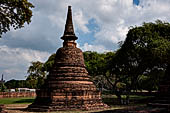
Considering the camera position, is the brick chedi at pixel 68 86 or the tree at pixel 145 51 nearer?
the brick chedi at pixel 68 86

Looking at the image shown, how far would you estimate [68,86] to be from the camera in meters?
20.4

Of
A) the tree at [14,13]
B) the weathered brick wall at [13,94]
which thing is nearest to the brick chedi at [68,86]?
the tree at [14,13]

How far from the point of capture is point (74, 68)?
22000 millimetres

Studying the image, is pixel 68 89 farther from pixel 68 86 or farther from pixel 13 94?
pixel 13 94

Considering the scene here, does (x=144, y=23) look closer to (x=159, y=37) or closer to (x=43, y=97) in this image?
(x=159, y=37)

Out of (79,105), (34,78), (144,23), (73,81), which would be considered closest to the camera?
(79,105)

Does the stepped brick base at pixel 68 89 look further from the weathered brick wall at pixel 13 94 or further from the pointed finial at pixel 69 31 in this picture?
the weathered brick wall at pixel 13 94

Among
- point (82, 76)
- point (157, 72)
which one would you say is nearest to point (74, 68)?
point (82, 76)

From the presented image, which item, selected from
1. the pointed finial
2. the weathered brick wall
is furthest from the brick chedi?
the weathered brick wall

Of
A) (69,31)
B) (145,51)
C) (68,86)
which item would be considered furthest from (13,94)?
(145,51)

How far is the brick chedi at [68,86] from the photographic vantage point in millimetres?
19672

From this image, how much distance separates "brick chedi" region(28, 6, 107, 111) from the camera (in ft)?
64.5

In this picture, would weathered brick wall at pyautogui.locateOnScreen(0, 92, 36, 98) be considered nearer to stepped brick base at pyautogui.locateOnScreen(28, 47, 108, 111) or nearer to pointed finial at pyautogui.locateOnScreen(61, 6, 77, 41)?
stepped brick base at pyautogui.locateOnScreen(28, 47, 108, 111)

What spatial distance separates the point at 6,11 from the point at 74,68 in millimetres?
10133
